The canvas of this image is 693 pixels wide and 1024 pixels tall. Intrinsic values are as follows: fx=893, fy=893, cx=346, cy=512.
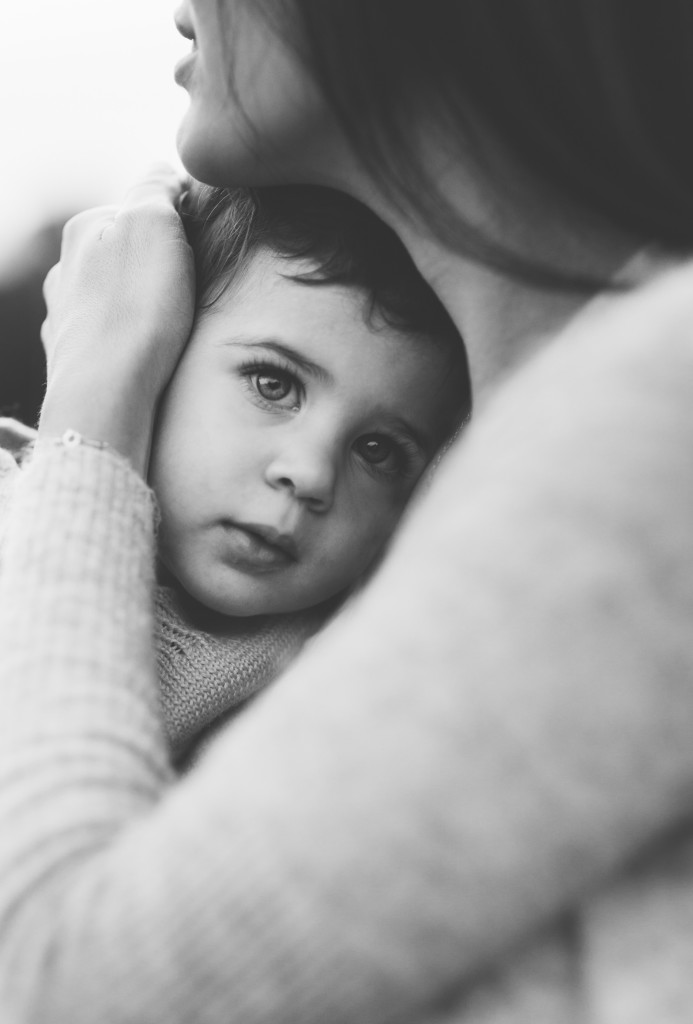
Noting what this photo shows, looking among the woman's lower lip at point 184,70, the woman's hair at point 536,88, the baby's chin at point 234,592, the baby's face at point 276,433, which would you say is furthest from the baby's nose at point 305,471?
the woman's lower lip at point 184,70

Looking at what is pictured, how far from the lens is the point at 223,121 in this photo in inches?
33.2

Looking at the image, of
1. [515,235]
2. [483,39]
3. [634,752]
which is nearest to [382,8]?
Answer: [483,39]

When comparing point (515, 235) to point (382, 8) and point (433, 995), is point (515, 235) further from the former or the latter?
point (433, 995)

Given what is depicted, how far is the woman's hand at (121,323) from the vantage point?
→ 0.90 metres

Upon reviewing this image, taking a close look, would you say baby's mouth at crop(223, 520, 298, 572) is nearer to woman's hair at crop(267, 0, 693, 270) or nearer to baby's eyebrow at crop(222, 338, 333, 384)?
baby's eyebrow at crop(222, 338, 333, 384)

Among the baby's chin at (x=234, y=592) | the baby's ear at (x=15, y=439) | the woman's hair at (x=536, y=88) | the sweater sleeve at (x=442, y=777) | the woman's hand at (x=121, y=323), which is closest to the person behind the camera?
the sweater sleeve at (x=442, y=777)

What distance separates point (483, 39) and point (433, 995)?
0.63m

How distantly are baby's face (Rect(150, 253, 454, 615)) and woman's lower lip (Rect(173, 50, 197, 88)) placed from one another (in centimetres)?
21

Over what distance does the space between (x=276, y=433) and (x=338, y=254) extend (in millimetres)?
217

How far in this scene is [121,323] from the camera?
1.00m

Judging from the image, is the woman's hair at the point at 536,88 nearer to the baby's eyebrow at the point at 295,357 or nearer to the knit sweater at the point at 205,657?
the baby's eyebrow at the point at 295,357

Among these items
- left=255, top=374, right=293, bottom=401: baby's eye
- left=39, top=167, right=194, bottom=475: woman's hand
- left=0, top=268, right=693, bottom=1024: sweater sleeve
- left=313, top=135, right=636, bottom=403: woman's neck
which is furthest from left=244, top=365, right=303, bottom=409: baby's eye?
left=0, top=268, right=693, bottom=1024: sweater sleeve

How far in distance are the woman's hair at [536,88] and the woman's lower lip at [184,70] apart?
0.28 meters

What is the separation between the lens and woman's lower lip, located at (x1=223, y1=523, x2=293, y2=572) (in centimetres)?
98
